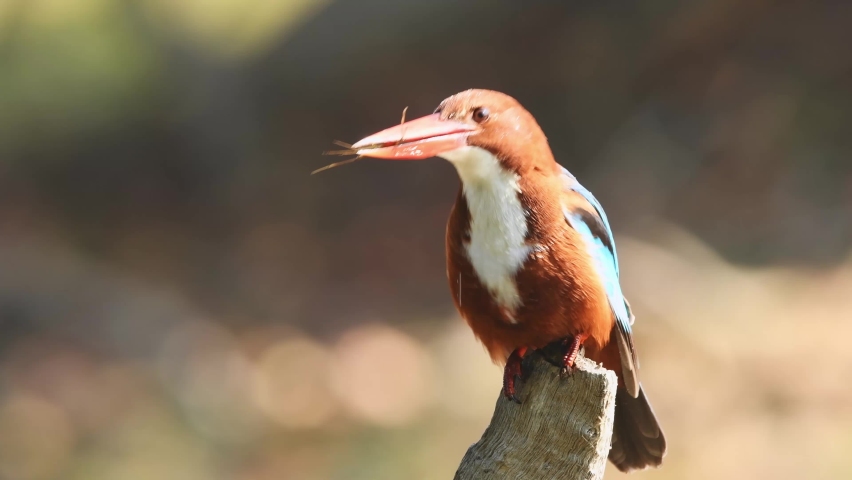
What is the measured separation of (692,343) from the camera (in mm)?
3004

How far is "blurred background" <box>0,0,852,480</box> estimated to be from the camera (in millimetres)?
2885

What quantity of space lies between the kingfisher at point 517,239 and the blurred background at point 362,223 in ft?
5.29

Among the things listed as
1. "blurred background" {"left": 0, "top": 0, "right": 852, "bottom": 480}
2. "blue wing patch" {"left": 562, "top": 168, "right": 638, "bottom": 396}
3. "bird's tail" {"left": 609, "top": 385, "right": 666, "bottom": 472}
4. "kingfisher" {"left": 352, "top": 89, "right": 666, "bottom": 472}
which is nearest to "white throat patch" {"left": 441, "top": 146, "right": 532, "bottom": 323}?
"kingfisher" {"left": 352, "top": 89, "right": 666, "bottom": 472}

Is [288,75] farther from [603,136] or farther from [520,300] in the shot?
[520,300]

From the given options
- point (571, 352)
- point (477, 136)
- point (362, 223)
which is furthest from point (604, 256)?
point (362, 223)

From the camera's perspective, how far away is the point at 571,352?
1312 millimetres

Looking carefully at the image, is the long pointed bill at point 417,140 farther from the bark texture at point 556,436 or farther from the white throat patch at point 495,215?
the bark texture at point 556,436

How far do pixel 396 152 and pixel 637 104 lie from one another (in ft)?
7.36

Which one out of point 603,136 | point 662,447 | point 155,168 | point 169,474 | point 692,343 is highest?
point 603,136

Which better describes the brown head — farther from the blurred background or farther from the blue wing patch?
the blurred background

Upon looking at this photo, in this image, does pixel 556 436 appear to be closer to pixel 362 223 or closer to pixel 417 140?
pixel 417 140

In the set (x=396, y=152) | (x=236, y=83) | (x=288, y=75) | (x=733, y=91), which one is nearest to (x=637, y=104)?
(x=733, y=91)

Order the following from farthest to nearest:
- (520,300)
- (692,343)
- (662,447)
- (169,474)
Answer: (692,343), (169,474), (662,447), (520,300)

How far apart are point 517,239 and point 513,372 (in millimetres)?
239
